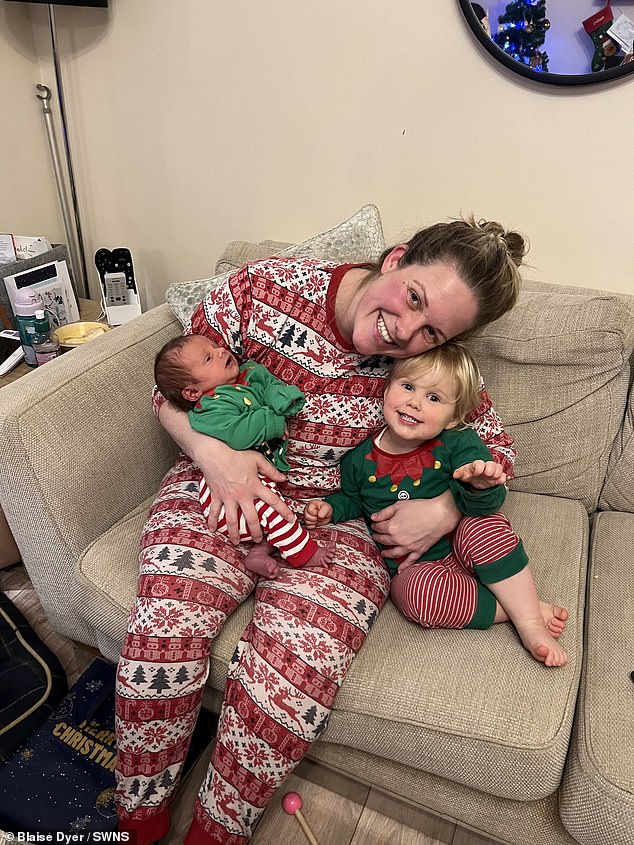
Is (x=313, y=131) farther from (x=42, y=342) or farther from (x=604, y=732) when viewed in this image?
(x=604, y=732)

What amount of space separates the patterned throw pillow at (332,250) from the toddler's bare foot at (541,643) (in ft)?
3.13

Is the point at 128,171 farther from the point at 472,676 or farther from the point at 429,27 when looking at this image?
the point at 472,676

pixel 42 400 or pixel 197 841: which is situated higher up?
pixel 42 400

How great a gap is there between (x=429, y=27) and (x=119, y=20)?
1.05m

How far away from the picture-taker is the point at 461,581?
46.4 inches

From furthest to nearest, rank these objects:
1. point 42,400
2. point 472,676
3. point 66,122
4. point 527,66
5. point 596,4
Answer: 1. point 66,122
2. point 527,66
3. point 596,4
4. point 42,400
5. point 472,676

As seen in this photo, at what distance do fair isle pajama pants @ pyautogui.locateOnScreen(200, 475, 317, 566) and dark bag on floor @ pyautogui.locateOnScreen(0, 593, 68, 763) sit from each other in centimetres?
64

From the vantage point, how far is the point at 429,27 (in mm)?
1616

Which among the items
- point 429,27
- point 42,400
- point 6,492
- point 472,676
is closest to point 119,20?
point 429,27

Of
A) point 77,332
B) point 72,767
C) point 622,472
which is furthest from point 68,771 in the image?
point 622,472

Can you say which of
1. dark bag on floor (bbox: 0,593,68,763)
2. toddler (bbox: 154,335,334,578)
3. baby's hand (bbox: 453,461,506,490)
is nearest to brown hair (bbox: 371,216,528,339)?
baby's hand (bbox: 453,461,506,490)

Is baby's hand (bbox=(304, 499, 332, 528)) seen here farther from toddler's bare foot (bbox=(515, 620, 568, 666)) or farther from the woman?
toddler's bare foot (bbox=(515, 620, 568, 666))

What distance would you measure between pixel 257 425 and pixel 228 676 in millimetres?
476

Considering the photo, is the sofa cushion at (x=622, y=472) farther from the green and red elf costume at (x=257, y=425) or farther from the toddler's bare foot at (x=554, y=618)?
the green and red elf costume at (x=257, y=425)
